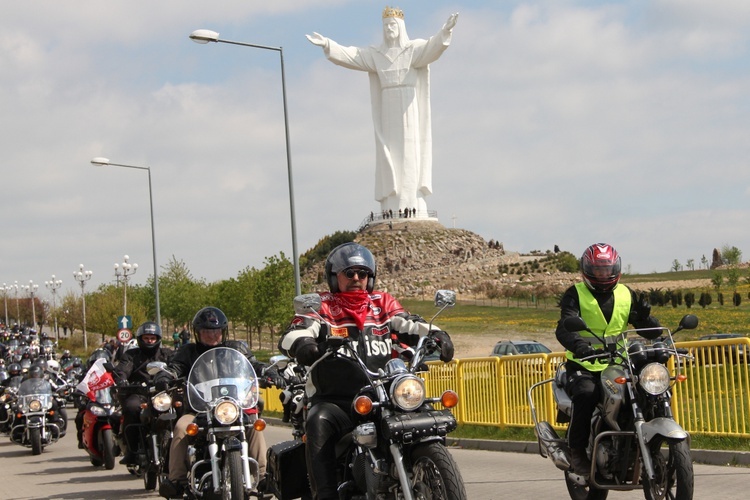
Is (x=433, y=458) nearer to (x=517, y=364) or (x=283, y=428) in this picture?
(x=517, y=364)

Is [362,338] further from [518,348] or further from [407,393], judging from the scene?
[518,348]

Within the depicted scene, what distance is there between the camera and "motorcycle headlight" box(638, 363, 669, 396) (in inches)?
289

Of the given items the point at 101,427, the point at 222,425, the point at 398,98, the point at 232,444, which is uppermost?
the point at 398,98

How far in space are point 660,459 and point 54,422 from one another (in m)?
13.4

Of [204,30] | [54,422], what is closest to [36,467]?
[54,422]

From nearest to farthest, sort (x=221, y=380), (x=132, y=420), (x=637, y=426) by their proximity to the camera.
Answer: (x=637, y=426) < (x=221, y=380) < (x=132, y=420)

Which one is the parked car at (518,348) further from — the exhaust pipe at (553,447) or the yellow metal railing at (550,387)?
the exhaust pipe at (553,447)

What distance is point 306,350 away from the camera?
656 cm

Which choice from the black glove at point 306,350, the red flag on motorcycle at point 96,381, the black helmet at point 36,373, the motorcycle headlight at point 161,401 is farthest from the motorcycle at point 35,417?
the black glove at point 306,350

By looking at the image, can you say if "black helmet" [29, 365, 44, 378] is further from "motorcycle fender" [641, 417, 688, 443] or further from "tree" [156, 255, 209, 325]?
"tree" [156, 255, 209, 325]

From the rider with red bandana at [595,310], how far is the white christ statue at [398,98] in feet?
252

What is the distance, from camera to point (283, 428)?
940 inches

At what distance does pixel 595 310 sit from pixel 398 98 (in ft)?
262

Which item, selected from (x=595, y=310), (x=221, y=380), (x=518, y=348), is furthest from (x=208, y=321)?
(x=518, y=348)
